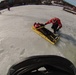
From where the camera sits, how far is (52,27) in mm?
11320

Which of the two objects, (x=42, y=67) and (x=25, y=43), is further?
(x=25, y=43)

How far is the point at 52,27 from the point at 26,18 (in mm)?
2563

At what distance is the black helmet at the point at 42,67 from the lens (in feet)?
18.0

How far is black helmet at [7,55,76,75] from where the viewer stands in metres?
5.47

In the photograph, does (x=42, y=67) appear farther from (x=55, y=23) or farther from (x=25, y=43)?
(x=55, y=23)

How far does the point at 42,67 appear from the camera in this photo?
561cm

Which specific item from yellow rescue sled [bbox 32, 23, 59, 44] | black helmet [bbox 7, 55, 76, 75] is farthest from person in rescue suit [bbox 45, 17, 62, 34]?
black helmet [bbox 7, 55, 76, 75]

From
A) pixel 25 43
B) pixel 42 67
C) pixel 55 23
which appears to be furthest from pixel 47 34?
pixel 42 67

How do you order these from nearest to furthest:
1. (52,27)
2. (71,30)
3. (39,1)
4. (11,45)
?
(11,45) < (52,27) < (71,30) < (39,1)

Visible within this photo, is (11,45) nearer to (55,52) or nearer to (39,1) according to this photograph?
(55,52)

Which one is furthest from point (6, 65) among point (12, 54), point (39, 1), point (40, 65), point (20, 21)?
point (39, 1)

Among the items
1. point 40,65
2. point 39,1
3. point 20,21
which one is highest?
point 40,65

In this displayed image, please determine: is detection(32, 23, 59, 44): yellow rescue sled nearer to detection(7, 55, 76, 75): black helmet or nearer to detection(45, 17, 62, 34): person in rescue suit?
detection(45, 17, 62, 34): person in rescue suit

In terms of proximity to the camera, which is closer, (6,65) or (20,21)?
(6,65)
